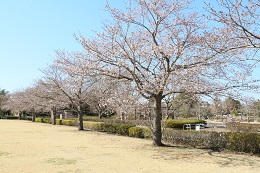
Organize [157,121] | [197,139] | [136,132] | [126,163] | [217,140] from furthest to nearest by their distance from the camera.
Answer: [136,132], [197,139], [157,121], [217,140], [126,163]

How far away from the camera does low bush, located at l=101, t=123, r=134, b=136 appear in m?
16.6

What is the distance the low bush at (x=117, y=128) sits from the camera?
54.4ft

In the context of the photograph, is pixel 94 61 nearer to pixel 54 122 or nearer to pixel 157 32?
pixel 157 32

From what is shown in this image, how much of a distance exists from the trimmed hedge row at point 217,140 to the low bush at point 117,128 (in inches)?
159

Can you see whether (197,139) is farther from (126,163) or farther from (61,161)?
(61,161)

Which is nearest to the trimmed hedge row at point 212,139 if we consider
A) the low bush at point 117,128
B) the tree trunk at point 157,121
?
the low bush at point 117,128

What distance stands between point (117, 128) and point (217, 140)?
328 inches

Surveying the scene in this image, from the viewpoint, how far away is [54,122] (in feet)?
98.6

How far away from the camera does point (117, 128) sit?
1753cm

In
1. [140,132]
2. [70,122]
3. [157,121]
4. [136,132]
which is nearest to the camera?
[157,121]

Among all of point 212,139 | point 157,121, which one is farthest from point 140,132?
point 212,139

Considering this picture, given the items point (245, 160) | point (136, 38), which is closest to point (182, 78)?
point (136, 38)

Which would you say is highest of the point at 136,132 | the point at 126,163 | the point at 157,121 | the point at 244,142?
the point at 157,121

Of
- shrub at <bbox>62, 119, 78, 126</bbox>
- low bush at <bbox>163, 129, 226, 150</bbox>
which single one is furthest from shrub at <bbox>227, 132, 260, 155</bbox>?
shrub at <bbox>62, 119, 78, 126</bbox>
